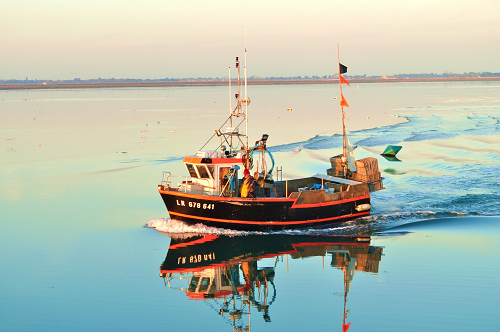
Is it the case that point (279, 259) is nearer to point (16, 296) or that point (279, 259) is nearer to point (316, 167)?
point (16, 296)

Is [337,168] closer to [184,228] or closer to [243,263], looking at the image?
[184,228]

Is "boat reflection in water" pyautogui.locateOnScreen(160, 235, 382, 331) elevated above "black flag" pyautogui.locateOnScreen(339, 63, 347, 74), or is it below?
below

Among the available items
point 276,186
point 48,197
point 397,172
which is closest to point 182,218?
point 276,186

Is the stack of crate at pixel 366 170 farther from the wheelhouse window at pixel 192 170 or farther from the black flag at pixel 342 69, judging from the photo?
the wheelhouse window at pixel 192 170

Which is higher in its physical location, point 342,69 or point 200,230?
point 342,69

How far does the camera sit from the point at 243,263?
54.1ft

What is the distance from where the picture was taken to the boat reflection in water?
13.7 meters

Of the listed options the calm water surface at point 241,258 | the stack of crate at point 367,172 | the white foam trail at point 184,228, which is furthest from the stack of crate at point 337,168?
the white foam trail at point 184,228

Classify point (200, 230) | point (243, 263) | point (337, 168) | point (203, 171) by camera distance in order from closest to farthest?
point (243, 263)
point (200, 230)
point (203, 171)
point (337, 168)

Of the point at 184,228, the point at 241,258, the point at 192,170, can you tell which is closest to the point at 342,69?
the point at 192,170

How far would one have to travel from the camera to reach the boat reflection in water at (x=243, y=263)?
13.7m

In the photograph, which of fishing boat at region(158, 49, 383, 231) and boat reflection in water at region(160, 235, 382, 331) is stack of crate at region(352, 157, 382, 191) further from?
boat reflection in water at region(160, 235, 382, 331)

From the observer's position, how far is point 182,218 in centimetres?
1925

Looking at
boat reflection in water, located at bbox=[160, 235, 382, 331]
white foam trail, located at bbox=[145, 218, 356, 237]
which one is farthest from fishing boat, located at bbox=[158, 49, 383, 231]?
boat reflection in water, located at bbox=[160, 235, 382, 331]
